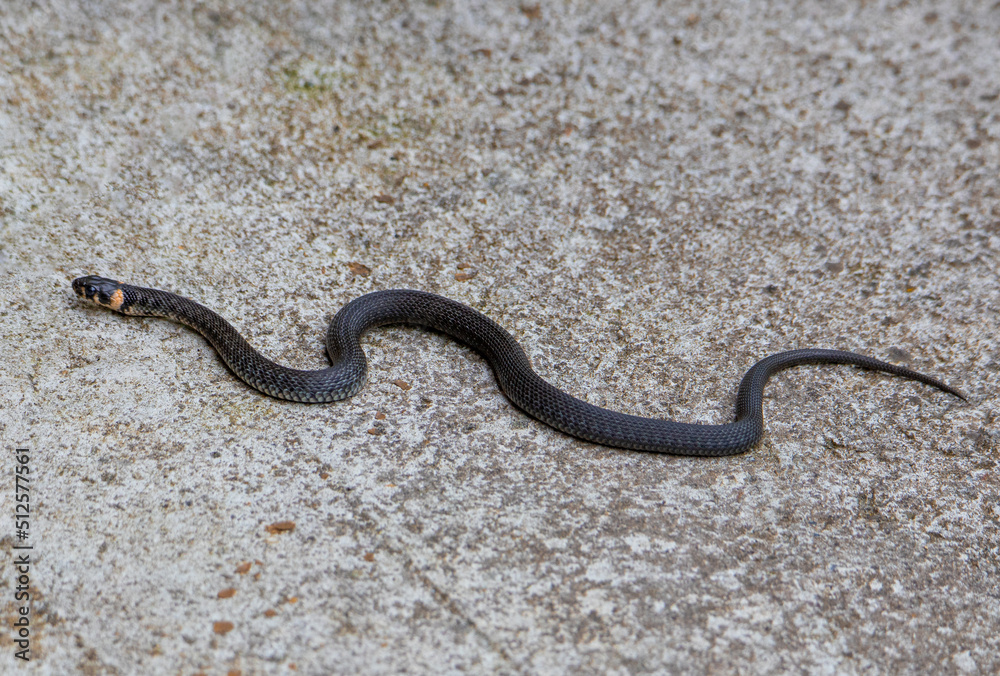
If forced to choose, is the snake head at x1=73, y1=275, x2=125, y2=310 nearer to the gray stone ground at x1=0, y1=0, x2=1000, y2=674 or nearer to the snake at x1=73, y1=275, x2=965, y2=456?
the snake at x1=73, y1=275, x2=965, y2=456

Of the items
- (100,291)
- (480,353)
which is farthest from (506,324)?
(100,291)

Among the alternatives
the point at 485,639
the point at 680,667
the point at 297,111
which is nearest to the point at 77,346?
the point at 297,111

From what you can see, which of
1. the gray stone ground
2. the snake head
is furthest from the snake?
the gray stone ground

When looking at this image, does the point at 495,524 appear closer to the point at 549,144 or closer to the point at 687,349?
the point at 687,349

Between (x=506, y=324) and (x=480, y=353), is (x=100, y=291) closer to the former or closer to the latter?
(x=480, y=353)

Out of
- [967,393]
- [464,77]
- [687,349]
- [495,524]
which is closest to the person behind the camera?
[495,524]

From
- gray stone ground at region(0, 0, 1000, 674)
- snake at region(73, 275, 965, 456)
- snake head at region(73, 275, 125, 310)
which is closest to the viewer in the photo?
gray stone ground at region(0, 0, 1000, 674)
